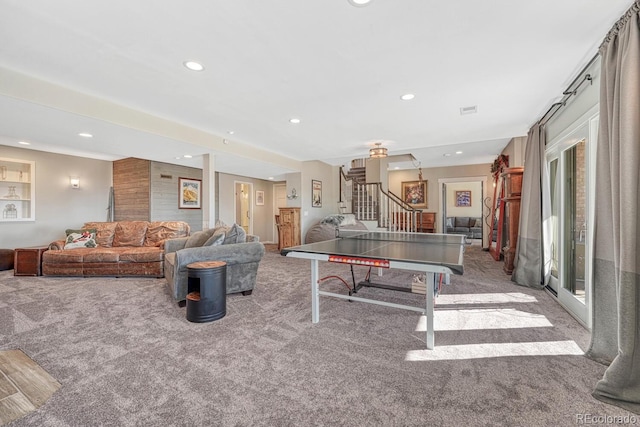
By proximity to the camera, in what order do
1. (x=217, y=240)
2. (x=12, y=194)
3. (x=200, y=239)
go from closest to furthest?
(x=217, y=240)
(x=200, y=239)
(x=12, y=194)

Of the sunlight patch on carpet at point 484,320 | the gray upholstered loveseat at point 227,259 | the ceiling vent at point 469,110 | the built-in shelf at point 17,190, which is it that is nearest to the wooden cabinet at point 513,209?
the ceiling vent at point 469,110

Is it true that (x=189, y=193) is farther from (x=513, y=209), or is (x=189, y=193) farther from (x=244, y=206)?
(x=513, y=209)

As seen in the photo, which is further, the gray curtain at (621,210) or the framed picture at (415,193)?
the framed picture at (415,193)

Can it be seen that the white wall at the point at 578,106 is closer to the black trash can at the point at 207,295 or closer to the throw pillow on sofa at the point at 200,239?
the black trash can at the point at 207,295

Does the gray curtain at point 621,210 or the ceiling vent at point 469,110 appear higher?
the ceiling vent at point 469,110

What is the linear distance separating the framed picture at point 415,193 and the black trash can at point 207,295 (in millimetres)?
7962

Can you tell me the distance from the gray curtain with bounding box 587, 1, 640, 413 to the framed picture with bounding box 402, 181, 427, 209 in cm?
760

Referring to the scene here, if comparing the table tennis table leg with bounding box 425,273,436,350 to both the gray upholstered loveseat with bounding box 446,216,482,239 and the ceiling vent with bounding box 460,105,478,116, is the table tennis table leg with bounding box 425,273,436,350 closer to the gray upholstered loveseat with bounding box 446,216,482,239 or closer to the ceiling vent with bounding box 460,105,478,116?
the ceiling vent with bounding box 460,105,478,116

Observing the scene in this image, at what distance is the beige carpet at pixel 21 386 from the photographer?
1.62 metres

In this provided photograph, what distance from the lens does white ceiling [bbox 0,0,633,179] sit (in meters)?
1.99

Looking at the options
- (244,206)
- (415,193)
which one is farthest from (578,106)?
(244,206)

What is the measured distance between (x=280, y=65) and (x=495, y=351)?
3150mm

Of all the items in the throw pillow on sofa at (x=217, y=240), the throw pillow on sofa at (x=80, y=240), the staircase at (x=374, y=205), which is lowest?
the throw pillow on sofa at (x=80, y=240)

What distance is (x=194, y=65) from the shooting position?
8.77 ft
